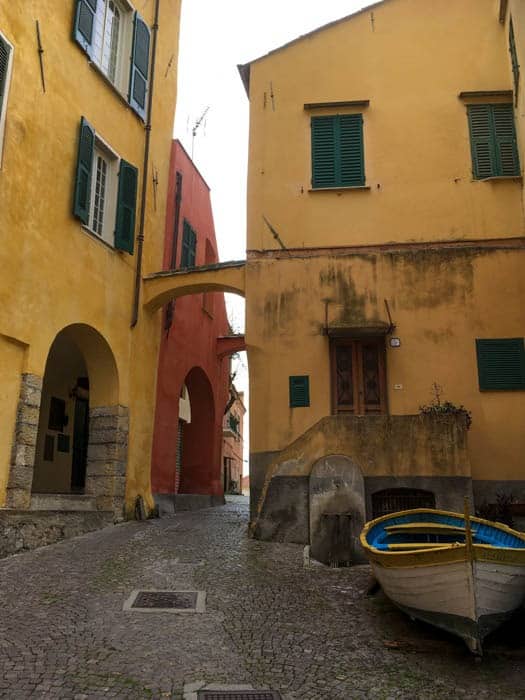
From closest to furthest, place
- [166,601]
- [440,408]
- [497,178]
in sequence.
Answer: [166,601] → [440,408] → [497,178]

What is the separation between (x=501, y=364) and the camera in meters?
9.85

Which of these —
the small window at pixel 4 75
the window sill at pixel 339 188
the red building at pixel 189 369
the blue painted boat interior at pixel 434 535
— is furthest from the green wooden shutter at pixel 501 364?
the small window at pixel 4 75

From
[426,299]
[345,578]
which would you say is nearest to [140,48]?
[426,299]

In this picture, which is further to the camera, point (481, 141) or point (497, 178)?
point (481, 141)

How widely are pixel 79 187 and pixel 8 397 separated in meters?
3.80

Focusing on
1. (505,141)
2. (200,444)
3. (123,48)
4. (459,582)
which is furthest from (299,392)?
(123,48)

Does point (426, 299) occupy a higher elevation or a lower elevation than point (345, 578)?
higher

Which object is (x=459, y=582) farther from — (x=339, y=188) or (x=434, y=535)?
(x=339, y=188)

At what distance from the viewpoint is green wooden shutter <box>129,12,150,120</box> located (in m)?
12.1

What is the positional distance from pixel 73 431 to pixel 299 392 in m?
6.34

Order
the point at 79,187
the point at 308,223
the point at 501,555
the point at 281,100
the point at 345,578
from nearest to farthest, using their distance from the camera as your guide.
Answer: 1. the point at 501,555
2. the point at 345,578
3. the point at 79,187
4. the point at 308,223
5. the point at 281,100

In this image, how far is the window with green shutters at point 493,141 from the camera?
1095cm

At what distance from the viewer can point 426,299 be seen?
1034 centimetres

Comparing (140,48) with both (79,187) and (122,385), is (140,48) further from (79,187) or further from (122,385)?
(122,385)
